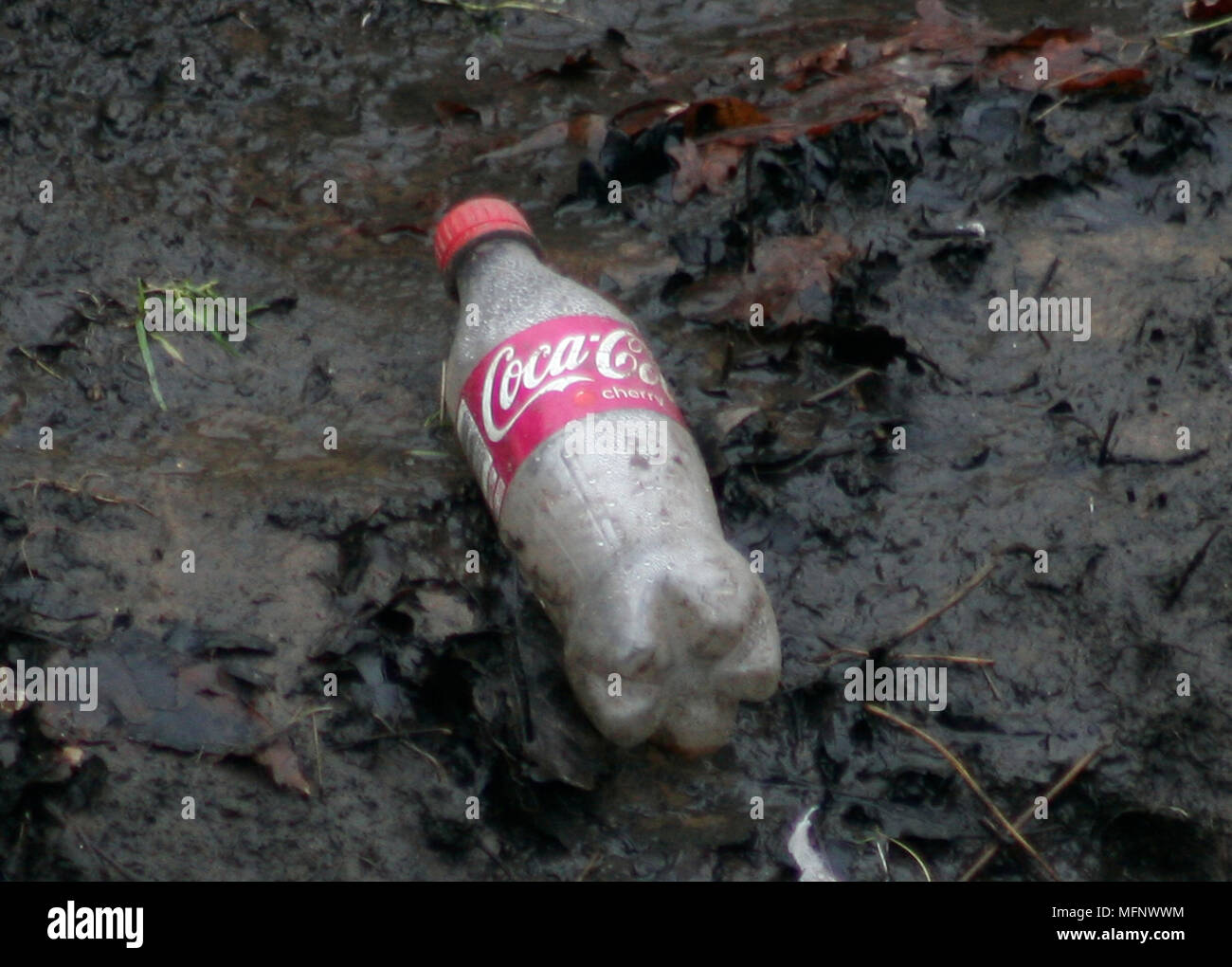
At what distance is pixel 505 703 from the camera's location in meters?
2.83

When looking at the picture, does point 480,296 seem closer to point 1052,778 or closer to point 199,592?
point 199,592

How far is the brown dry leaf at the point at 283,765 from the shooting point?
8.93 ft

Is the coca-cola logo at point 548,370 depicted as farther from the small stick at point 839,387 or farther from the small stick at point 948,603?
the small stick at point 948,603

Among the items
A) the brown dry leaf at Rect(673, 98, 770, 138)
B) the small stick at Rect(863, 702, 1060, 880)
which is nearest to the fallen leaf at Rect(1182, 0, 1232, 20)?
the brown dry leaf at Rect(673, 98, 770, 138)

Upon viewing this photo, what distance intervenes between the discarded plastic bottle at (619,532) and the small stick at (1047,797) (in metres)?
0.57

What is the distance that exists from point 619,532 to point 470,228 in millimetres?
1079

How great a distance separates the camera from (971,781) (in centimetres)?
276

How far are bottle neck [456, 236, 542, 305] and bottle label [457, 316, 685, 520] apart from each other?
39 centimetres

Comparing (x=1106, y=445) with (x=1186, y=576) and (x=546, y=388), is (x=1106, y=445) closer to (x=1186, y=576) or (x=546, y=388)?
(x=1186, y=576)

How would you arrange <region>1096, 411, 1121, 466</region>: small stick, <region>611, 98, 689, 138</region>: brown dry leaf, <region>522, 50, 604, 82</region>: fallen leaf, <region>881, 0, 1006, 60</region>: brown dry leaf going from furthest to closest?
<region>522, 50, 604, 82</region>: fallen leaf → <region>881, 0, 1006, 60</region>: brown dry leaf → <region>611, 98, 689, 138</region>: brown dry leaf → <region>1096, 411, 1121, 466</region>: small stick

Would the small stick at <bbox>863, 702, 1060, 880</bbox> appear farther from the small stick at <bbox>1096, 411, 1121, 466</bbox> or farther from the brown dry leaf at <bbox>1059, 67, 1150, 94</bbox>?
the brown dry leaf at <bbox>1059, 67, 1150, 94</bbox>

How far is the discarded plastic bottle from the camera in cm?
267

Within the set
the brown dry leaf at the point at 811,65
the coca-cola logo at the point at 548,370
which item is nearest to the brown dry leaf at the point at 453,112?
the brown dry leaf at the point at 811,65

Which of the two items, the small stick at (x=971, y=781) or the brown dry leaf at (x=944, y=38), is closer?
the small stick at (x=971, y=781)
